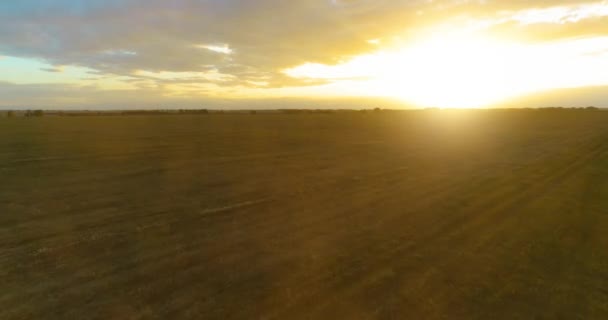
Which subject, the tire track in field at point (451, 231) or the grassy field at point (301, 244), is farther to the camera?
the tire track in field at point (451, 231)

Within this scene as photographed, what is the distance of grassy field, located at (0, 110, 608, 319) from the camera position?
4953 mm

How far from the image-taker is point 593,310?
16.1ft

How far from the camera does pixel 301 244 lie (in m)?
7.11

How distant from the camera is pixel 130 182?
12461mm

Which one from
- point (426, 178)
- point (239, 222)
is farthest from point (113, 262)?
point (426, 178)

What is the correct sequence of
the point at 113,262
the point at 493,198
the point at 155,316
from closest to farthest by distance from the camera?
the point at 155,316, the point at 113,262, the point at 493,198

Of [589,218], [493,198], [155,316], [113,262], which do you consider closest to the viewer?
[155,316]

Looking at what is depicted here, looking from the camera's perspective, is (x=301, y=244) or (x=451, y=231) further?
(x=451, y=231)

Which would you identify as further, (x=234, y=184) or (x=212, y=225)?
(x=234, y=184)

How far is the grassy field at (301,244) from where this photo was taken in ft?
16.3

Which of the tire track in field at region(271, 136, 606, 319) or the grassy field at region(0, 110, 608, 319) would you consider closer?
the grassy field at region(0, 110, 608, 319)

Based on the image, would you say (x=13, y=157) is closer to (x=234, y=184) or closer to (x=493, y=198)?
(x=234, y=184)

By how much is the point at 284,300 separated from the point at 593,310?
3770mm

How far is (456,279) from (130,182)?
10169mm
